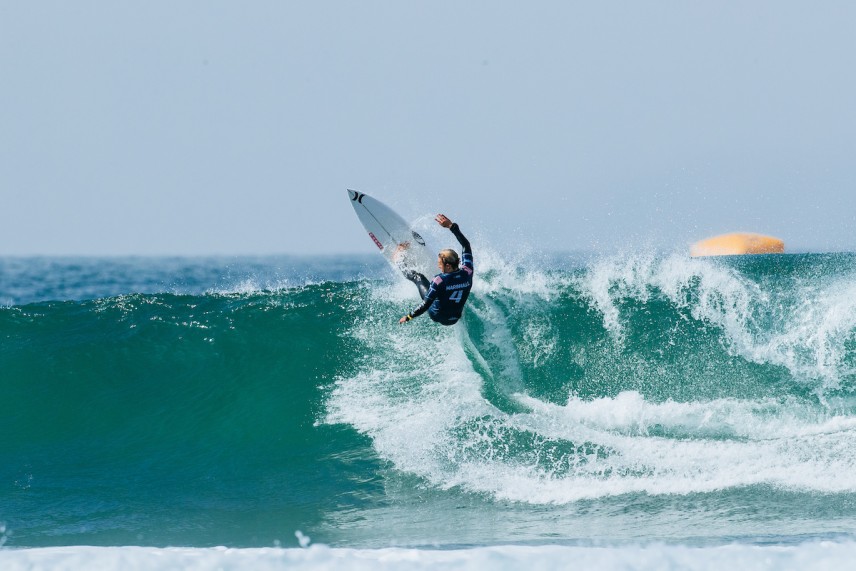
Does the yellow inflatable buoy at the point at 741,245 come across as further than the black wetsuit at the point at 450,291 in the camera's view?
Yes

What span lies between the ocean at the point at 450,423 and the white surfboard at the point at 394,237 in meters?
0.79

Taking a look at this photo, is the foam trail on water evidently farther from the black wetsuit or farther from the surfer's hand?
the surfer's hand

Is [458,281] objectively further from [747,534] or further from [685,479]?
[747,534]

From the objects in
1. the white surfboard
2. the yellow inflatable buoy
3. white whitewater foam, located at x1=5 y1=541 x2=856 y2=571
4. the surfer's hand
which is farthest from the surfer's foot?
the yellow inflatable buoy

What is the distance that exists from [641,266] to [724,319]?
152cm

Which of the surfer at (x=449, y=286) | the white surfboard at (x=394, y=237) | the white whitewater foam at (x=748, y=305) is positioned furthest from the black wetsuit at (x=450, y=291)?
the white whitewater foam at (x=748, y=305)

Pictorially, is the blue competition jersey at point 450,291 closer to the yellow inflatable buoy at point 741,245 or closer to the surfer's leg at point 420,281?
the surfer's leg at point 420,281

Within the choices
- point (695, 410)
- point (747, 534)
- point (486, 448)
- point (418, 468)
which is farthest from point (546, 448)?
point (747, 534)

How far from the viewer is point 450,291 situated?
8273mm

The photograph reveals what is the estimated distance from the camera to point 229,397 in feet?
32.6

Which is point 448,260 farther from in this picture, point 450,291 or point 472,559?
point 472,559

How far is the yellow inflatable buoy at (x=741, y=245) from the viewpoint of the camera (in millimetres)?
30516

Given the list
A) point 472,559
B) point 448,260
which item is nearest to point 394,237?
point 448,260

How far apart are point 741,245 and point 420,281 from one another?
24.7m
